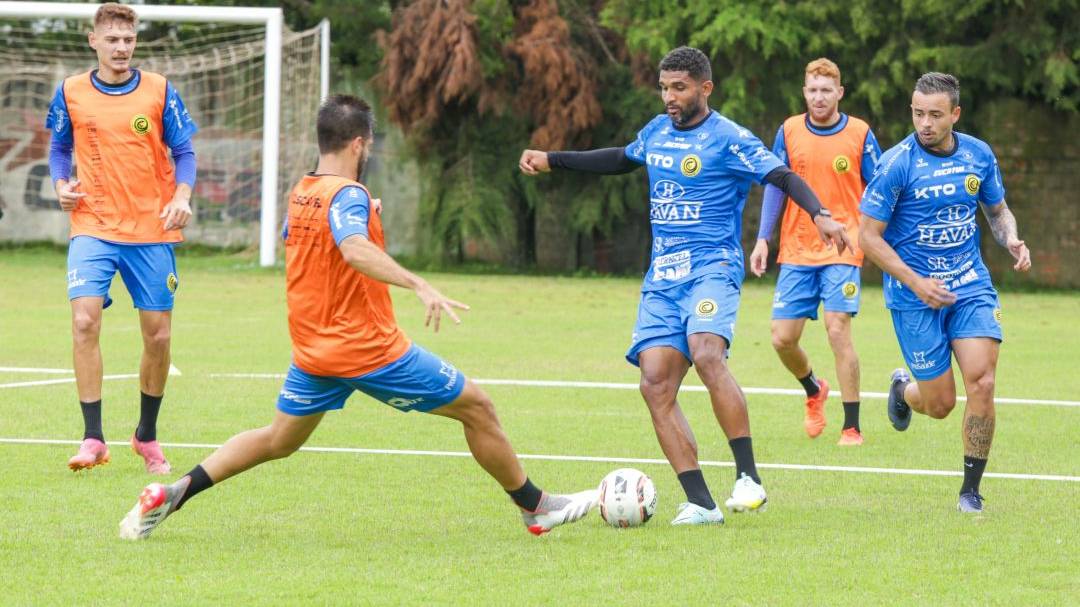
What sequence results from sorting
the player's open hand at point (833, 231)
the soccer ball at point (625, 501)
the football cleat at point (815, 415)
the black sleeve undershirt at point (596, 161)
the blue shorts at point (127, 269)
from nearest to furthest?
the soccer ball at point (625, 501)
the player's open hand at point (833, 231)
the black sleeve undershirt at point (596, 161)
the blue shorts at point (127, 269)
the football cleat at point (815, 415)

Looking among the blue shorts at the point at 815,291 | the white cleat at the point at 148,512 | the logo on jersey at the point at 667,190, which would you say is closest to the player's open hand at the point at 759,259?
the blue shorts at the point at 815,291

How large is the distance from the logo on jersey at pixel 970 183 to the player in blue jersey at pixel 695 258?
2.83 ft

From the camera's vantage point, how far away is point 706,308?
Result: 25.1 feet

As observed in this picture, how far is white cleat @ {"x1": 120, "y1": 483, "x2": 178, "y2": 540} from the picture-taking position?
6.75 meters

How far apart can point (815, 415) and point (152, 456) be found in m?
4.34

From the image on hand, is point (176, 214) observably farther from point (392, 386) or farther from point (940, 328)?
point (940, 328)

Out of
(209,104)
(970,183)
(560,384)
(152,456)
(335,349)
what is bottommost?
(560,384)

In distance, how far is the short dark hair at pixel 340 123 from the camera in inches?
264

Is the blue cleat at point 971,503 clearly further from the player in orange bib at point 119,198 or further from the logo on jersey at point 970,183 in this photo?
the player in orange bib at point 119,198

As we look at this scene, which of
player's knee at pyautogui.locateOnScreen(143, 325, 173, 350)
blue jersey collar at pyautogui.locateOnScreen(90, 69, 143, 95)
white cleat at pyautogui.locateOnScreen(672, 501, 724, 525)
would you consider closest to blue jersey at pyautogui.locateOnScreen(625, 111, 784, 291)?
white cleat at pyautogui.locateOnScreen(672, 501, 724, 525)

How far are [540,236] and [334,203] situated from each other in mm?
26879

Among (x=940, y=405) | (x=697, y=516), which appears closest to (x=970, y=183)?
(x=940, y=405)

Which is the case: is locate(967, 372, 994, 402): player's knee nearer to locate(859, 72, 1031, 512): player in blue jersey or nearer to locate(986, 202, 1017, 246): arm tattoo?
locate(859, 72, 1031, 512): player in blue jersey

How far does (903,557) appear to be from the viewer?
21.4ft
